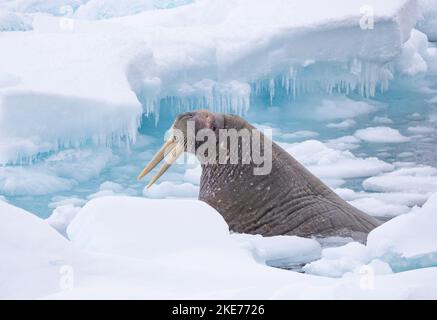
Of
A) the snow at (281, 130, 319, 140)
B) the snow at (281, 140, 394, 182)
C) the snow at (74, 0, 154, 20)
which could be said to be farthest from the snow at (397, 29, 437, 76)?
the snow at (74, 0, 154, 20)

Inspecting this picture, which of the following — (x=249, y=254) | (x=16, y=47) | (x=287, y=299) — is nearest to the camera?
(x=287, y=299)

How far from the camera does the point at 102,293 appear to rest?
3057 millimetres

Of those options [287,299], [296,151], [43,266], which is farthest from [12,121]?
[287,299]

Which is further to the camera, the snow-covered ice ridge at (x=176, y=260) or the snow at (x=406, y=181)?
the snow at (x=406, y=181)

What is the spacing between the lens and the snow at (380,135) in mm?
11469

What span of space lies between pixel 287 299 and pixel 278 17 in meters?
8.52

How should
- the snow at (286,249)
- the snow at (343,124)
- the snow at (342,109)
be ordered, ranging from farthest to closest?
the snow at (342,109) < the snow at (343,124) < the snow at (286,249)

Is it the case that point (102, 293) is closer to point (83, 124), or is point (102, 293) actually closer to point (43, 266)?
point (43, 266)

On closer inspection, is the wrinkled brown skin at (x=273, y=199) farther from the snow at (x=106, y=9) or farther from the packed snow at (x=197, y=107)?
the snow at (x=106, y=9)

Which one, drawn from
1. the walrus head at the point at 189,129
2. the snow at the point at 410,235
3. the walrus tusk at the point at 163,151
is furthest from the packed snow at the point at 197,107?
the walrus head at the point at 189,129

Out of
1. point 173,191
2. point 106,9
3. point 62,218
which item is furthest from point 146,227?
point 106,9

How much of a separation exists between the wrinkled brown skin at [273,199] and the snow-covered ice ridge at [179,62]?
2452 mm

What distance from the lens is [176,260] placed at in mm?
3697

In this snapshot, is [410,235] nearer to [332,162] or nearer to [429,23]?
[332,162]
